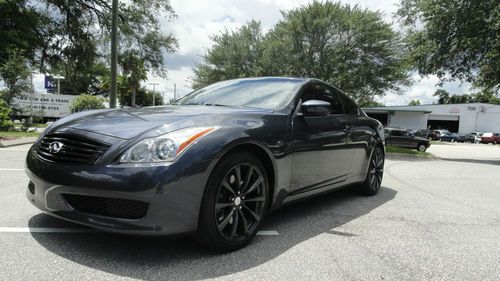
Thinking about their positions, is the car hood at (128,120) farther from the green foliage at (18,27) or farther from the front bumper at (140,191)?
the green foliage at (18,27)

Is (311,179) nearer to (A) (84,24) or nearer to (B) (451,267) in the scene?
(B) (451,267)

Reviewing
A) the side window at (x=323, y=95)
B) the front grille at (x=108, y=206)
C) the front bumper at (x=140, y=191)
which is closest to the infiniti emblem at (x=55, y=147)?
the front bumper at (x=140, y=191)

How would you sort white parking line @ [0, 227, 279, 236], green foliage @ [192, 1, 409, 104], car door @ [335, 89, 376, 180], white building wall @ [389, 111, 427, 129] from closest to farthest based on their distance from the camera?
white parking line @ [0, 227, 279, 236] < car door @ [335, 89, 376, 180] < green foliage @ [192, 1, 409, 104] < white building wall @ [389, 111, 427, 129]

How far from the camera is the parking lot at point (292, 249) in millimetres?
2875

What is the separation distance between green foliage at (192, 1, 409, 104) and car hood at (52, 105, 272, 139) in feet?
60.8

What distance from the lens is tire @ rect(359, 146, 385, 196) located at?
5848 mm

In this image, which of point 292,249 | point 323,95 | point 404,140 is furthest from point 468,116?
point 292,249

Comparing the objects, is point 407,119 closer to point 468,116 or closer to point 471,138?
point 471,138

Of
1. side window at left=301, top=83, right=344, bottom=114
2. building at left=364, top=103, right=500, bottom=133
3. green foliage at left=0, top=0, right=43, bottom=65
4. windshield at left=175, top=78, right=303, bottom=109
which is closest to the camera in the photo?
windshield at left=175, top=78, right=303, bottom=109

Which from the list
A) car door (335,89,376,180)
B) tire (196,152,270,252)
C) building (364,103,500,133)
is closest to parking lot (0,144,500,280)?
tire (196,152,270,252)

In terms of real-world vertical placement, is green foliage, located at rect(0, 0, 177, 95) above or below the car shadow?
above

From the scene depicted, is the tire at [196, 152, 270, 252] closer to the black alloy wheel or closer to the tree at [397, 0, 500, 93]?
the black alloy wheel

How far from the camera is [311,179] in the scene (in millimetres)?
4254

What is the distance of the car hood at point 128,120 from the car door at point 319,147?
565mm
